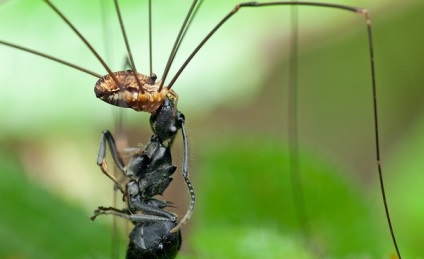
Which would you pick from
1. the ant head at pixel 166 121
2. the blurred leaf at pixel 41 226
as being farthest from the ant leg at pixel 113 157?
the blurred leaf at pixel 41 226

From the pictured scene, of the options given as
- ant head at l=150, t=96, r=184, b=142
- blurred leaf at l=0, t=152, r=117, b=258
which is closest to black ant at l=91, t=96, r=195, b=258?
ant head at l=150, t=96, r=184, b=142

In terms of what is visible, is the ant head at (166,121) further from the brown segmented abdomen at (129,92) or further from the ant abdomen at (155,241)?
the ant abdomen at (155,241)

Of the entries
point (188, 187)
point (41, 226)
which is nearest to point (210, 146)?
point (41, 226)

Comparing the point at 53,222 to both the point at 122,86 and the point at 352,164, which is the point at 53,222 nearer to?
the point at 122,86

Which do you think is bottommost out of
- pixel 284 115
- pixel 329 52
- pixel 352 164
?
pixel 352 164

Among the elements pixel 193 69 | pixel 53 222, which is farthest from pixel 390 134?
pixel 53 222

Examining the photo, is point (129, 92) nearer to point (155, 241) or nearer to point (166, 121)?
point (166, 121)
